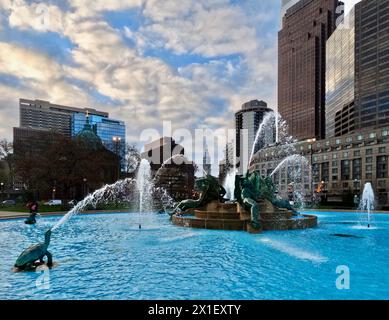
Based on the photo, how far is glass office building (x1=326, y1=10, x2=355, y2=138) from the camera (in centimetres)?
13862

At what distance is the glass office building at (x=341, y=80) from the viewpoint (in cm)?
13862

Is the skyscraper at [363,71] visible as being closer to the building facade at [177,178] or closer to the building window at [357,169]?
the building window at [357,169]

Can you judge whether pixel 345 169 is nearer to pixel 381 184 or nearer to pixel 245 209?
pixel 381 184

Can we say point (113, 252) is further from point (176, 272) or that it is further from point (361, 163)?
point (361, 163)

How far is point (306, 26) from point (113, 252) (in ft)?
710

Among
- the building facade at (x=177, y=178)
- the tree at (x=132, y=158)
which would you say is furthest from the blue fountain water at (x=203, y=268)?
the building facade at (x=177, y=178)

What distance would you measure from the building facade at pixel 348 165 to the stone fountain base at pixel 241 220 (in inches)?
2606

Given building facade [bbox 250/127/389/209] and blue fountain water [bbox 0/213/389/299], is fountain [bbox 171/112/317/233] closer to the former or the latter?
blue fountain water [bbox 0/213/389/299]

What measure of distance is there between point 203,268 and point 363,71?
5757 inches

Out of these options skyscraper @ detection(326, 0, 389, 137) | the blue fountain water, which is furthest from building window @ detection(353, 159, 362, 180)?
the blue fountain water

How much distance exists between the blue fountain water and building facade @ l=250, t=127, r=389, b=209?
74206 millimetres

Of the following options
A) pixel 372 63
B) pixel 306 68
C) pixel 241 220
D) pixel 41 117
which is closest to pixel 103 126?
pixel 41 117

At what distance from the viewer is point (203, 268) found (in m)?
9.29
